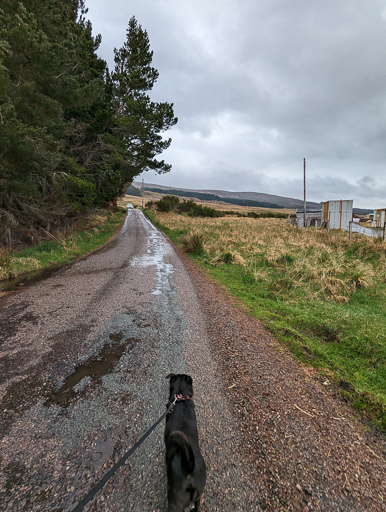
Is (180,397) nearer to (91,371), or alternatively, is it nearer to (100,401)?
(100,401)

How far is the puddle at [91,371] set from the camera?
2.65 m

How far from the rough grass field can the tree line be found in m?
7.71

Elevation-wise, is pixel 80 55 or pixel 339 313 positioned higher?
pixel 80 55

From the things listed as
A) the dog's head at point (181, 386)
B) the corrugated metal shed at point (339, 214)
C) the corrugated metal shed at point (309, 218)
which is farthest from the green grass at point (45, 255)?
the corrugated metal shed at point (309, 218)

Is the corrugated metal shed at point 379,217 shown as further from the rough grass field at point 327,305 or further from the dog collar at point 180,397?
the dog collar at point 180,397

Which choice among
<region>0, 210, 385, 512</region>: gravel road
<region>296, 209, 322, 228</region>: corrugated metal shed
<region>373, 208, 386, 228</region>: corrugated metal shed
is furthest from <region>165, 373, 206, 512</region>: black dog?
<region>296, 209, 322, 228</region>: corrugated metal shed

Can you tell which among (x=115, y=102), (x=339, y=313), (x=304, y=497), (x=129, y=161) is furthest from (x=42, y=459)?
(x=115, y=102)

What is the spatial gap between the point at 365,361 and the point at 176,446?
329 cm

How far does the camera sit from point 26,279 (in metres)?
6.98

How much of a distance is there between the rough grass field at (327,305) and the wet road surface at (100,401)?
5.28ft

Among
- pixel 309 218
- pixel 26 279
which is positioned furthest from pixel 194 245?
pixel 309 218

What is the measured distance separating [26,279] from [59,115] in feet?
25.6

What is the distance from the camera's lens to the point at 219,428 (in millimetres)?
2266

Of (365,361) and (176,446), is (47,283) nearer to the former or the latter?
(176,446)
